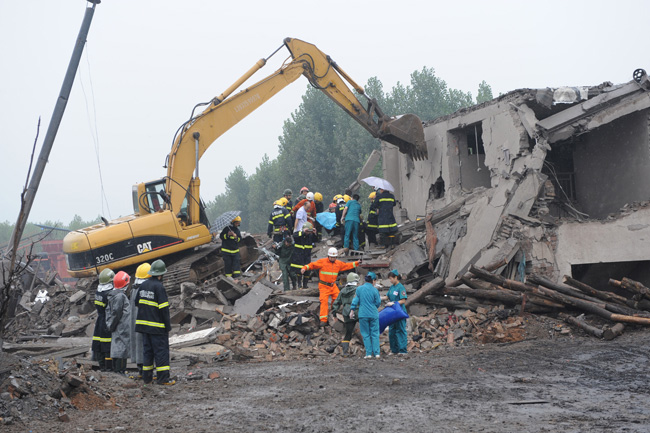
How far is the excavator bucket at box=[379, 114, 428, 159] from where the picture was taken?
15680 mm

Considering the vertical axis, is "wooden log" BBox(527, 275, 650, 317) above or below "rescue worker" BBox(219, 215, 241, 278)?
below

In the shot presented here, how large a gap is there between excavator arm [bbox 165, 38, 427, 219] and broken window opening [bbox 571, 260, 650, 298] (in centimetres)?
514

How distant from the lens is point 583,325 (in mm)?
10445

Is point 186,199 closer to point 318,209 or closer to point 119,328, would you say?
point 318,209

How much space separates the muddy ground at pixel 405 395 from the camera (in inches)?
214

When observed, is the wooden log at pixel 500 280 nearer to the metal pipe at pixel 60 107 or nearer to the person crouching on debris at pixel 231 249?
the person crouching on debris at pixel 231 249

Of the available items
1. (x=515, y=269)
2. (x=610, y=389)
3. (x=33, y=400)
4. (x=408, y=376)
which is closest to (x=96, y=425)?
(x=33, y=400)

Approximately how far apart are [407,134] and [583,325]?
7202 mm

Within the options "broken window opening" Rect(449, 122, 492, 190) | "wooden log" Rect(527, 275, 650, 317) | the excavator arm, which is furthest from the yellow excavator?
"wooden log" Rect(527, 275, 650, 317)

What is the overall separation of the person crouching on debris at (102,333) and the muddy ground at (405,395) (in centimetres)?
114

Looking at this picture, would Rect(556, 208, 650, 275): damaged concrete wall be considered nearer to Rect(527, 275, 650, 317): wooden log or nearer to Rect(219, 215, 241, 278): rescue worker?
Rect(527, 275, 650, 317): wooden log

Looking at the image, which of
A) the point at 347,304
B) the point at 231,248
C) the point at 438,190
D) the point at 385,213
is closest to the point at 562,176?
the point at 438,190

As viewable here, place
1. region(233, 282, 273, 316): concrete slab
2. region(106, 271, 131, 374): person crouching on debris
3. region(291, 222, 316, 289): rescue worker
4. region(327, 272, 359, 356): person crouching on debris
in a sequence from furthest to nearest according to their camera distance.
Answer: region(291, 222, 316, 289): rescue worker
region(233, 282, 273, 316): concrete slab
region(327, 272, 359, 356): person crouching on debris
region(106, 271, 131, 374): person crouching on debris

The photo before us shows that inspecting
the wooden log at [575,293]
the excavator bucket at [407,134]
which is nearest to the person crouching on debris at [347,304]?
the wooden log at [575,293]
